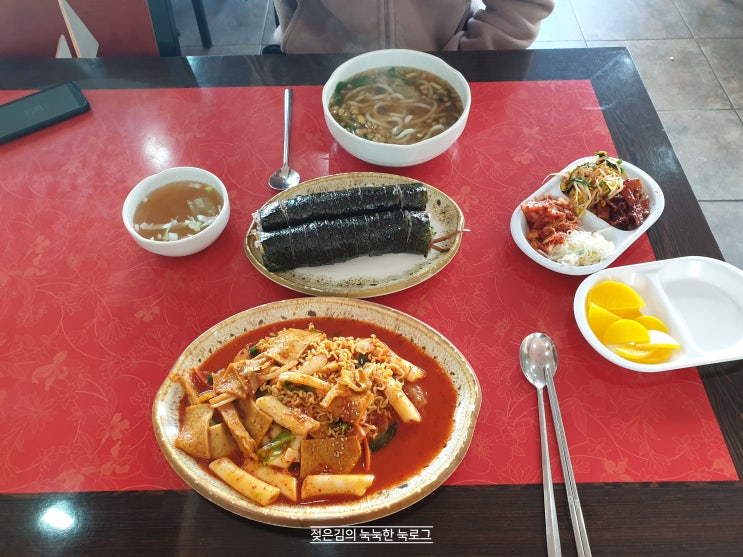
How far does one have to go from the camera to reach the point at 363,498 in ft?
4.09

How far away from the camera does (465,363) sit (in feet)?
4.64

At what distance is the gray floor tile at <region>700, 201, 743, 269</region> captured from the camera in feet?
10.6

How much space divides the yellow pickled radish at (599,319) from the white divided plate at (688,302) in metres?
0.03

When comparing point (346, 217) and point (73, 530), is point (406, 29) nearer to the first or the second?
point (346, 217)

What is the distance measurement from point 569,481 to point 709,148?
347 cm

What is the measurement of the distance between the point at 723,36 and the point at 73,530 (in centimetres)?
562

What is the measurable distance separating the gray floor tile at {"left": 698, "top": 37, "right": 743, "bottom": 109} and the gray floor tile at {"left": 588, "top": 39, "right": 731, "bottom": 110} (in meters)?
0.05

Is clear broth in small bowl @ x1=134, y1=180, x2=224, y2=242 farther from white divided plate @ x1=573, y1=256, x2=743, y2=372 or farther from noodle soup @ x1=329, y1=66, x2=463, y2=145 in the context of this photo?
white divided plate @ x1=573, y1=256, x2=743, y2=372

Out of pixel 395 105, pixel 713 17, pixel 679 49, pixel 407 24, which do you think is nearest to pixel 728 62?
pixel 679 49

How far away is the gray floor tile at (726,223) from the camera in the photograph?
3232mm

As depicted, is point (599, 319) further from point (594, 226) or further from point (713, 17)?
point (713, 17)

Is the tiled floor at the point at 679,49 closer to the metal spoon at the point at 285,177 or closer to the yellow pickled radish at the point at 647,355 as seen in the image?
the yellow pickled radish at the point at 647,355

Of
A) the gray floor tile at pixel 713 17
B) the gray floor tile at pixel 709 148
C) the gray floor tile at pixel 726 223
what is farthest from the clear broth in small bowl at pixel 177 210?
the gray floor tile at pixel 713 17

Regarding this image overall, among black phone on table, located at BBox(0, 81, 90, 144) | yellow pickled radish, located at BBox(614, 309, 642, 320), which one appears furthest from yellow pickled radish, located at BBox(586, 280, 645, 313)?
black phone on table, located at BBox(0, 81, 90, 144)
